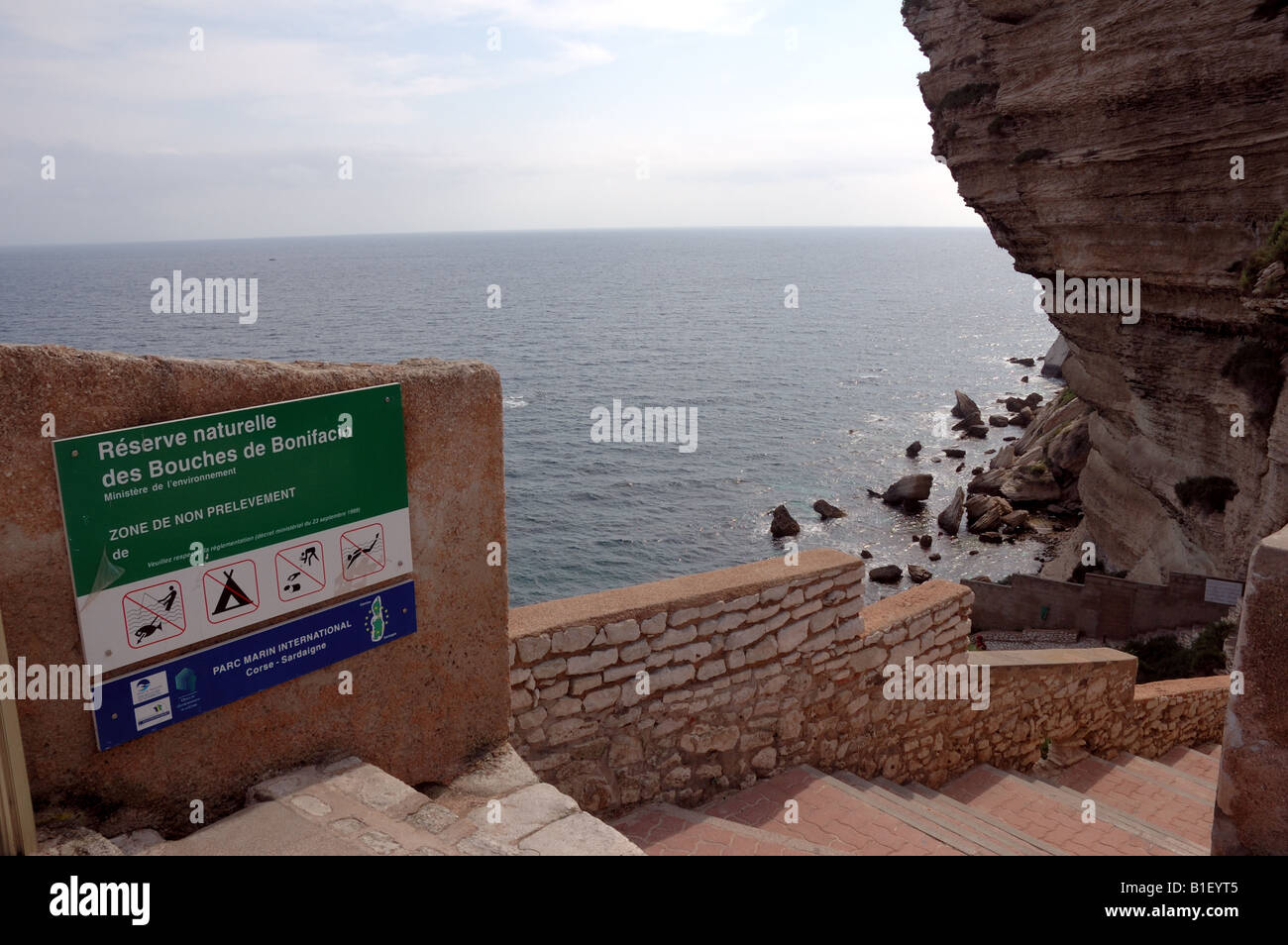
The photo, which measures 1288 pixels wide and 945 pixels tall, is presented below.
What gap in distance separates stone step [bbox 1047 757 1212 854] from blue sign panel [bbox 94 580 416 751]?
286 inches

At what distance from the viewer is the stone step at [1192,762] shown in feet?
32.7

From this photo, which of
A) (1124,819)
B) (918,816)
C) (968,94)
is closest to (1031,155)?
(968,94)

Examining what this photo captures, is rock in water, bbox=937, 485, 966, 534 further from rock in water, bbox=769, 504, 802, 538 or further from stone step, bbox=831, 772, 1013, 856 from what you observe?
stone step, bbox=831, 772, 1013, 856

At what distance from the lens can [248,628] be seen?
12.6 ft

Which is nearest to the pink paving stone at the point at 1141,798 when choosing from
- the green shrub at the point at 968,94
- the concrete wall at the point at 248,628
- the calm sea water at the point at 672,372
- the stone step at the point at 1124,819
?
the stone step at the point at 1124,819

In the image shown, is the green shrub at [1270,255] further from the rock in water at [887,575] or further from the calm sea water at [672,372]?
the calm sea water at [672,372]

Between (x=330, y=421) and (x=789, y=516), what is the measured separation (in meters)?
33.2

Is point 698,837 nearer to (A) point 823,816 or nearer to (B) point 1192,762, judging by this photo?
(A) point 823,816

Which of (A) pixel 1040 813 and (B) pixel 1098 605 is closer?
(A) pixel 1040 813

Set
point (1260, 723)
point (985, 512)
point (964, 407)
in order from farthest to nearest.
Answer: point (964, 407), point (985, 512), point (1260, 723)

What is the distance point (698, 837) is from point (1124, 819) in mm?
4584

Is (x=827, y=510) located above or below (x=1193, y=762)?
below

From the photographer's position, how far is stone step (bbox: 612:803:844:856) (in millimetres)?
5242

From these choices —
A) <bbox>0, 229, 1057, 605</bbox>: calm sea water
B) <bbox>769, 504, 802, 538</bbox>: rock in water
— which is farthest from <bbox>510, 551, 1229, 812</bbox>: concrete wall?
<bbox>769, 504, 802, 538</bbox>: rock in water
